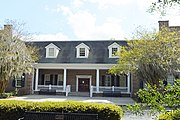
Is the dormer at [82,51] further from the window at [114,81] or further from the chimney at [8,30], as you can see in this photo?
the chimney at [8,30]

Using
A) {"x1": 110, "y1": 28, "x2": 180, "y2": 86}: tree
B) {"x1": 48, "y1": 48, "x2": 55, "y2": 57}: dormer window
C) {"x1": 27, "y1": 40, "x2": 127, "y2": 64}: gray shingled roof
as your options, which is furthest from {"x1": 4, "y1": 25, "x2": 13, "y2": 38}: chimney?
{"x1": 110, "y1": 28, "x2": 180, "y2": 86}: tree

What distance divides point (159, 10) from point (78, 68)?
20637 mm

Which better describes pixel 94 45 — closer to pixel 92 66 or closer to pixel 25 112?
pixel 92 66

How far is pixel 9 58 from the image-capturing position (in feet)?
71.2

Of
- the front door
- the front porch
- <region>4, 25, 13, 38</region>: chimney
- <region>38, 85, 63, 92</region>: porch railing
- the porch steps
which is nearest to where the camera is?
<region>4, 25, 13, 38</region>: chimney

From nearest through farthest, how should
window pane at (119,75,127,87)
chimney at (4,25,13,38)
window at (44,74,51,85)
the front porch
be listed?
chimney at (4,25,13,38) → the front porch → window pane at (119,75,127,87) → window at (44,74,51,85)

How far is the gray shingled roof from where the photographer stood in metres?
27.7

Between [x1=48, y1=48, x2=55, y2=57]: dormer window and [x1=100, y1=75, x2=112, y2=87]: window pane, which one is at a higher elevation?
[x1=48, y1=48, x2=55, y2=57]: dormer window

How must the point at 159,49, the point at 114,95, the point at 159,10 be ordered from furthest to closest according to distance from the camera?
the point at 114,95 < the point at 159,49 < the point at 159,10

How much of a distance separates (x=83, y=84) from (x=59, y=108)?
20584 mm

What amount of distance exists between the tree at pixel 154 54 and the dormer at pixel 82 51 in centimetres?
923

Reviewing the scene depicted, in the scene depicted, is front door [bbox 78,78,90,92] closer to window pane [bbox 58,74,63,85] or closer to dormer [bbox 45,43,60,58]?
window pane [bbox 58,74,63,85]

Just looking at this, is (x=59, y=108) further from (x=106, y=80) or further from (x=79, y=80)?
(x=79, y=80)

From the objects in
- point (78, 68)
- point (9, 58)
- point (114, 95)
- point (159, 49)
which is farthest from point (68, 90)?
point (159, 49)
